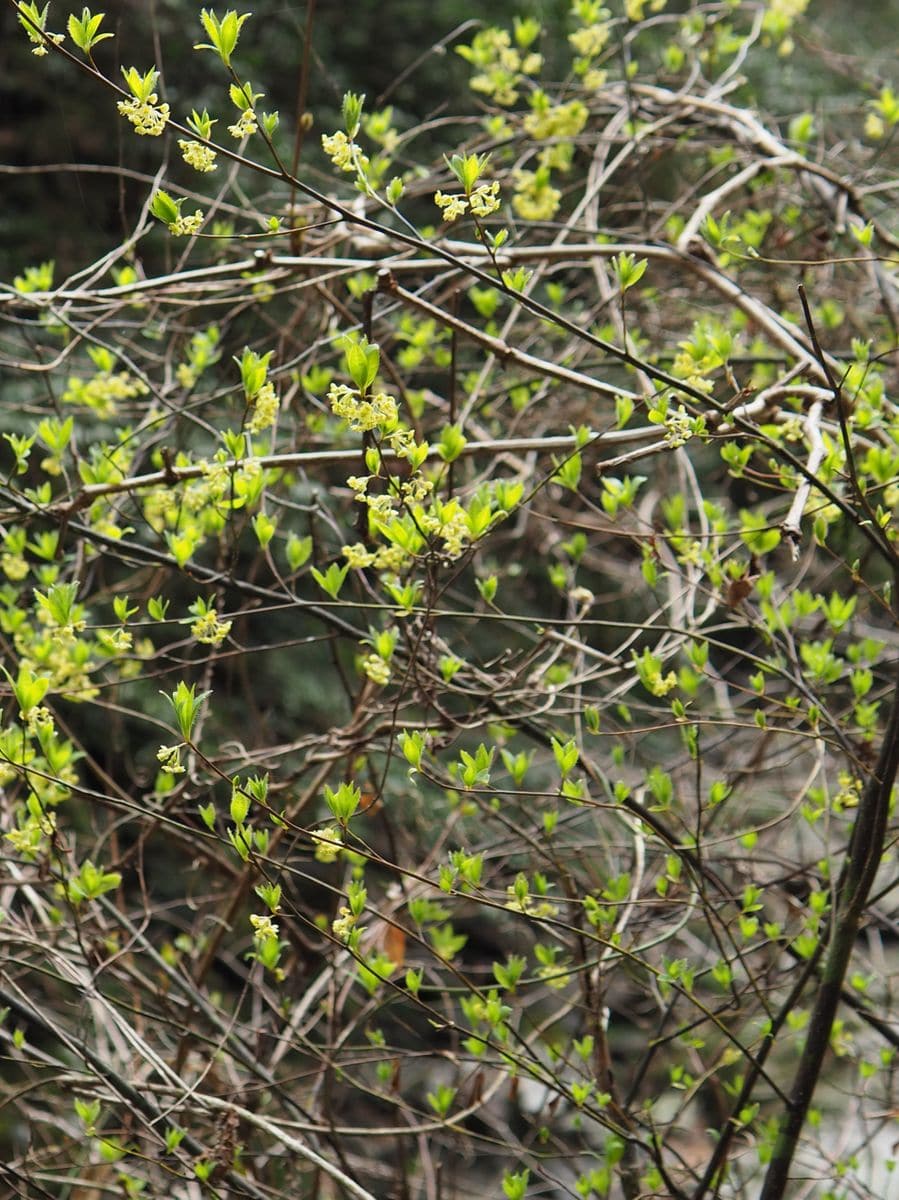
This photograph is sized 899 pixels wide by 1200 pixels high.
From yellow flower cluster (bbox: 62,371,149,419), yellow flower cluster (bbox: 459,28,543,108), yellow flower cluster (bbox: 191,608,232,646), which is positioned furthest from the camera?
yellow flower cluster (bbox: 459,28,543,108)

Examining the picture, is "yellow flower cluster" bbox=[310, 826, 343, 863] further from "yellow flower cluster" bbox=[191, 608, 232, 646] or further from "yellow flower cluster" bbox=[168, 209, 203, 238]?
"yellow flower cluster" bbox=[168, 209, 203, 238]

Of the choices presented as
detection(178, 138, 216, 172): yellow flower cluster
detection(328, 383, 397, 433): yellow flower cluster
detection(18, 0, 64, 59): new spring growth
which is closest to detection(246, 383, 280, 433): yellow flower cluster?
detection(328, 383, 397, 433): yellow flower cluster

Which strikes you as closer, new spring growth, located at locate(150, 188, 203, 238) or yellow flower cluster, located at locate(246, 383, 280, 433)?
new spring growth, located at locate(150, 188, 203, 238)

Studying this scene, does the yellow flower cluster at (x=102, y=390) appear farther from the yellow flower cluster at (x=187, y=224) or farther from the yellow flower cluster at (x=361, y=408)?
the yellow flower cluster at (x=361, y=408)

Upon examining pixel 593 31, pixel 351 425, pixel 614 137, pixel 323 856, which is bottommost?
pixel 323 856

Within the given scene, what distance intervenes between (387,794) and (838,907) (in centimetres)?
179

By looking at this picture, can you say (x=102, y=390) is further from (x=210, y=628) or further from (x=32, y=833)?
(x=32, y=833)

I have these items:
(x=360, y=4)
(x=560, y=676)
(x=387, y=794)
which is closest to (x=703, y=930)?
(x=387, y=794)

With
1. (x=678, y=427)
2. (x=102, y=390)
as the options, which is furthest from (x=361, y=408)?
(x=102, y=390)

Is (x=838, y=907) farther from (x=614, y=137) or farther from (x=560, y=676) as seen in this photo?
(x=614, y=137)

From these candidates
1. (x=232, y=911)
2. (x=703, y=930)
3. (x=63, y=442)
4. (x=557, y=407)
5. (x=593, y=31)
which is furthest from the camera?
(x=703, y=930)

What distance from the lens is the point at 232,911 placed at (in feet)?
7.60

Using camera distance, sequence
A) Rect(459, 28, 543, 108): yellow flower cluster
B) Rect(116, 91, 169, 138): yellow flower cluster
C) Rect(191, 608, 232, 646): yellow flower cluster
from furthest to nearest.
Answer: Rect(459, 28, 543, 108): yellow flower cluster, Rect(191, 608, 232, 646): yellow flower cluster, Rect(116, 91, 169, 138): yellow flower cluster

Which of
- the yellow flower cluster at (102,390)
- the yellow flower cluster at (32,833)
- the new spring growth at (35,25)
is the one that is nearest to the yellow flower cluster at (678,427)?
the new spring growth at (35,25)
